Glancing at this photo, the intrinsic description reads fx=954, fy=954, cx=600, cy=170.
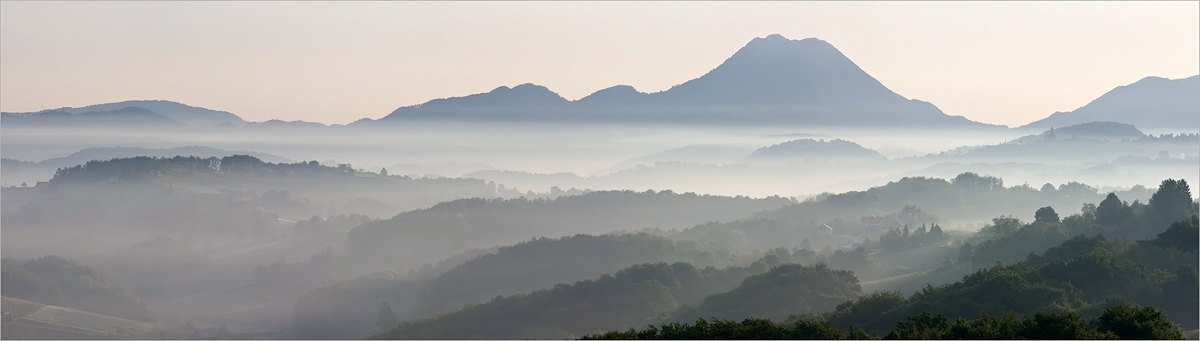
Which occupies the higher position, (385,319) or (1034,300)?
(1034,300)

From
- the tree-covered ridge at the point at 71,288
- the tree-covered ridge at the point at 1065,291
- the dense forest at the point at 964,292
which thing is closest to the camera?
the dense forest at the point at 964,292

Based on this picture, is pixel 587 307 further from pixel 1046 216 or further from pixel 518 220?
pixel 518 220

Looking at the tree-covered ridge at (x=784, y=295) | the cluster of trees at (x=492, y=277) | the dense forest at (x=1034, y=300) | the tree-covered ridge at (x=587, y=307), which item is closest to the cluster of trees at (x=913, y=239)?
the tree-covered ridge at (x=587, y=307)

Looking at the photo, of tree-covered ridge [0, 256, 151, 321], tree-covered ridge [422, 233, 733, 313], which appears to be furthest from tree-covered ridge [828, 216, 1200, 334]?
tree-covered ridge [0, 256, 151, 321]

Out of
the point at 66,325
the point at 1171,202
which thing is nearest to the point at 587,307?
the point at 1171,202

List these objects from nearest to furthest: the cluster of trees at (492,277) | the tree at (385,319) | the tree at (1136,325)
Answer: the tree at (1136,325) < the tree at (385,319) < the cluster of trees at (492,277)

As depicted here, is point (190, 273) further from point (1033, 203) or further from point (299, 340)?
point (1033, 203)

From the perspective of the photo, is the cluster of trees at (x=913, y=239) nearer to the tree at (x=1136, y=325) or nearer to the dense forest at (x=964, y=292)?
the dense forest at (x=964, y=292)

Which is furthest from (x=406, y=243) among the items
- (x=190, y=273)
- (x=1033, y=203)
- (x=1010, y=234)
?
(x=1010, y=234)
